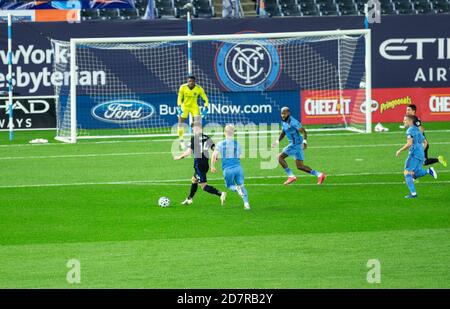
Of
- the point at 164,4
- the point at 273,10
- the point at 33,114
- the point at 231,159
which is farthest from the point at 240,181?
the point at 273,10

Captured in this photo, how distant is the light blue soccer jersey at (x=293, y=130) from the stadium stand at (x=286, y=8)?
1480 cm

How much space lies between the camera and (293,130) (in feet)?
74.4

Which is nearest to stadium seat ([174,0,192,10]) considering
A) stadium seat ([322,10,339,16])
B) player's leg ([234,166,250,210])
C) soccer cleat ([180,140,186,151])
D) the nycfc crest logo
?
the nycfc crest logo

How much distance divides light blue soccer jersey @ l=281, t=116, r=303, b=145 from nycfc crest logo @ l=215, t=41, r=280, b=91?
1324 centimetres

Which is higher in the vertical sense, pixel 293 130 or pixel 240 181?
pixel 293 130

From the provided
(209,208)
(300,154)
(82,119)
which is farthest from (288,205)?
(82,119)

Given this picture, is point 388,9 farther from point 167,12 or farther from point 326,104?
point 167,12

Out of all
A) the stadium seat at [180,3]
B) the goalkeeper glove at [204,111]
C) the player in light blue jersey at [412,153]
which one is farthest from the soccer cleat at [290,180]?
the stadium seat at [180,3]

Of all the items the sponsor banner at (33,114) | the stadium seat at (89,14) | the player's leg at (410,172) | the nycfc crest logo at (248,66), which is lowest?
the player's leg at (410,172)

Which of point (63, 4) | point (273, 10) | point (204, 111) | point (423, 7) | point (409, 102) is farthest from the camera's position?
point (423, 7)

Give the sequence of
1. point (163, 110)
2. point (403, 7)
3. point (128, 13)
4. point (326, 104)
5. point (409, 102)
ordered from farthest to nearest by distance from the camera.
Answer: point (403, 7) < point (128, 13) < point (409, 102) < point (326, 104) < point (163, 110)

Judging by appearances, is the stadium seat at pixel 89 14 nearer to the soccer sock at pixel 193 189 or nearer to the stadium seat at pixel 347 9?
the stadium seat at pixel 347 9

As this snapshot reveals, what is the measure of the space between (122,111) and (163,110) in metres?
1.46

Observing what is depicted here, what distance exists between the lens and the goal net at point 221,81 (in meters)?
34.6
